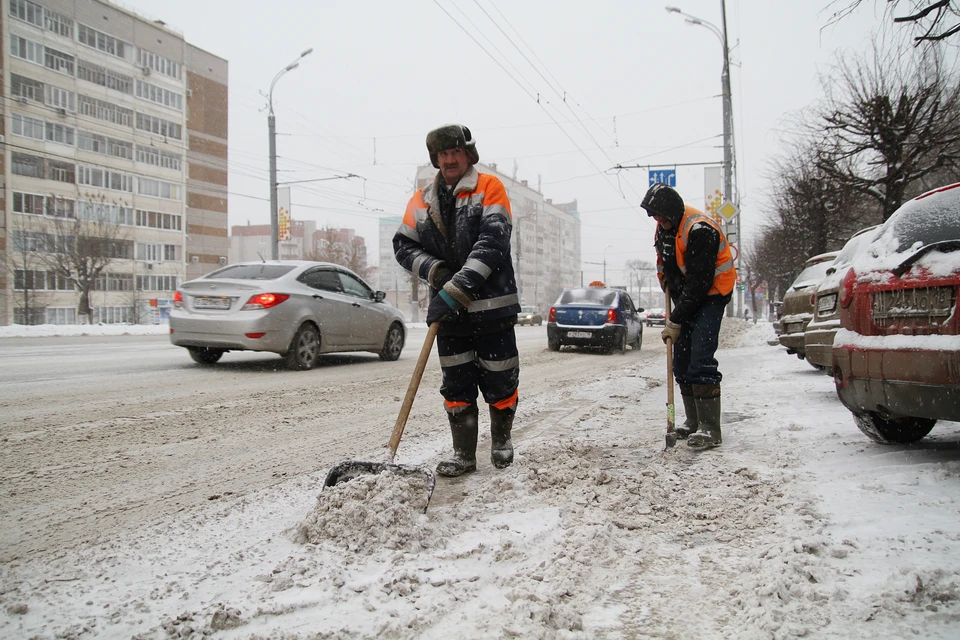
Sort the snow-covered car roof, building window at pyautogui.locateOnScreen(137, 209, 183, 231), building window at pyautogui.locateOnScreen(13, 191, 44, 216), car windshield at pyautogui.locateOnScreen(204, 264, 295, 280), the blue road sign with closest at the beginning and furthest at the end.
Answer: the snow-covered car roof < car windshield at pyautogui.locateOnScreen(204, 264, 295, 280) < the blue road sign < building window at pyautogui.locateOnScreen(13, 191, 44, 216) < building window at pyautogui.locateOnScreen(137, 209, 183, 231)

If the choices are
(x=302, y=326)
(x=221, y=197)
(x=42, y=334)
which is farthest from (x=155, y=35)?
(x=302, y=326)

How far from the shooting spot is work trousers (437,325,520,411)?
11.8 feet

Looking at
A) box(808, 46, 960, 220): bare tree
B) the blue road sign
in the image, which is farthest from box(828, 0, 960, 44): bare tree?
the blue road sign

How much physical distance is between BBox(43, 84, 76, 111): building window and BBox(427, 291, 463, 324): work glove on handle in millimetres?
58061

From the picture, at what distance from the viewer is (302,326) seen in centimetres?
861

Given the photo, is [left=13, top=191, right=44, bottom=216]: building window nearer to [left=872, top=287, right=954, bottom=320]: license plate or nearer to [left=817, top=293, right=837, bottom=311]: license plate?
[left=817, top=293, right=837, bottom=311]: license plate

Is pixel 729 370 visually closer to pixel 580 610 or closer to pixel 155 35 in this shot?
pixel 580 610

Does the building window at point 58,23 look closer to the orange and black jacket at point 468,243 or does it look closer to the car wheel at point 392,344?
the car wheel at point 392,344

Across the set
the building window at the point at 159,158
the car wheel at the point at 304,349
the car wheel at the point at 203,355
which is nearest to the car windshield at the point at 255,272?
the car wheel at the point at 304,349

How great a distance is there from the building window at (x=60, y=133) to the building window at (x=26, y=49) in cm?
455

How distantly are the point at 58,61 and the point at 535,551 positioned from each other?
199 feet

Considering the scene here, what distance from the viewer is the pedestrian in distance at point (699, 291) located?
408 centimetres

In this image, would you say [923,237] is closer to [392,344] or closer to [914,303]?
[914,303]

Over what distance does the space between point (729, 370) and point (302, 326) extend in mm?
6217
